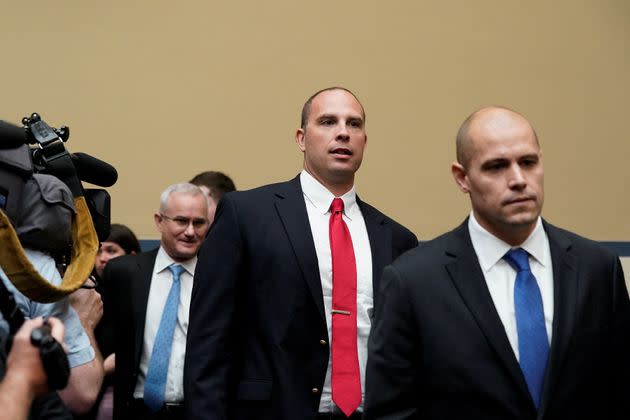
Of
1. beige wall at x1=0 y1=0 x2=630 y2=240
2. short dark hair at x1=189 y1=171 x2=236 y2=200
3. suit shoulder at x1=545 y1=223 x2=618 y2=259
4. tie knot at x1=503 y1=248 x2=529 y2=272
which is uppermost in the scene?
beige wall at x1=0 y1=0 x2=630 y2=240

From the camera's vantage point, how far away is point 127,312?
9.95ft

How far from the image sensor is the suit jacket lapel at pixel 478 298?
1714 mm

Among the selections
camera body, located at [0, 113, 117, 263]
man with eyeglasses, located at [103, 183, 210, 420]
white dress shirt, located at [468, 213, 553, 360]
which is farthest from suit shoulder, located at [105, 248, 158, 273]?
white dress shirt, located at [468, 213, 553, 360]

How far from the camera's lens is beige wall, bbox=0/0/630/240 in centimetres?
418

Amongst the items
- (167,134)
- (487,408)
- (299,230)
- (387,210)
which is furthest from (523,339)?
(167,134)

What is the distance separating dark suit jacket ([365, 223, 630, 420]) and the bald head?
0.20 meters

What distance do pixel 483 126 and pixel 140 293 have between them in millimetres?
1578

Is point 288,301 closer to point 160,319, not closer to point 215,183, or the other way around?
point 160,319

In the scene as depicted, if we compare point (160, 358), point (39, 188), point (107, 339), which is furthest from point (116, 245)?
point (39, 188)

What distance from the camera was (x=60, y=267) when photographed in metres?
1.93

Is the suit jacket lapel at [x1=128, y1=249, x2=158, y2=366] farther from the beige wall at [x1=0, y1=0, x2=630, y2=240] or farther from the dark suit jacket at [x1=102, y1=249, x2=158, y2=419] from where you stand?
the beige wall at [x1=0, y1=0, x2=630, y2=240]

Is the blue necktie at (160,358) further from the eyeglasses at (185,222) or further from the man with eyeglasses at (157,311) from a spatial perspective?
the eyeglasses at (185,222)

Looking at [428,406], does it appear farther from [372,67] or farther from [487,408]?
[372,67]

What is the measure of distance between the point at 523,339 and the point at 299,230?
0.79 meters
